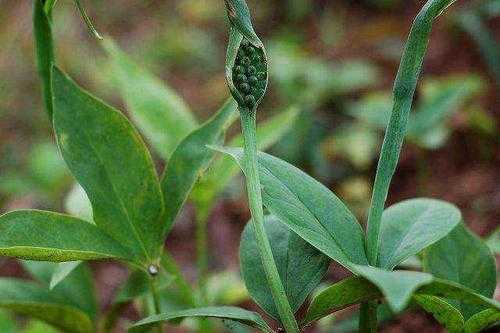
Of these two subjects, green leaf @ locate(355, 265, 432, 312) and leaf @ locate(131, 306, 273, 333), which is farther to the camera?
leaf @ locate(131, 306, 273, 333)

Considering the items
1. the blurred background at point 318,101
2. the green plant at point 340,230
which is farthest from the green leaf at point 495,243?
the green plant at point 340,230

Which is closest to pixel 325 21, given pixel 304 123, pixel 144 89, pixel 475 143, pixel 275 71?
pixel 275 71

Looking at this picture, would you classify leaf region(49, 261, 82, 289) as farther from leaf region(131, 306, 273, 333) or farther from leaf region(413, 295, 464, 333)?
leaf region(413, 295, 464, 333)

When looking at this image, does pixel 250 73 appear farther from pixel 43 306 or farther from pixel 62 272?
pixel 43 306

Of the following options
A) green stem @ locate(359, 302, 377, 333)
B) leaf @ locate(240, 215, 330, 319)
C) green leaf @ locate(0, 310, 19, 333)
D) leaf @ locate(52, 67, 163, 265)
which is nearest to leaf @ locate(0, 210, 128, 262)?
leaf @ locate(52, 67, 163, 265)

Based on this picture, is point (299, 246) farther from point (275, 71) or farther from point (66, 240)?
point (275, 71)
